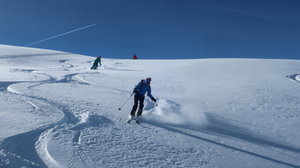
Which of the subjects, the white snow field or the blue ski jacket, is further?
the blue ski jacket

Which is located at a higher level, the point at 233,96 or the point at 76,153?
the point at 233,96

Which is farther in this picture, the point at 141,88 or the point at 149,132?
the point at 141,88

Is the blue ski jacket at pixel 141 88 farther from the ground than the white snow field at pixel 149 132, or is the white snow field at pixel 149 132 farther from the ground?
the blue ski jacket at pixel 141 88

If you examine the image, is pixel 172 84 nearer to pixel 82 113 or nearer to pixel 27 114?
pixel 82 113

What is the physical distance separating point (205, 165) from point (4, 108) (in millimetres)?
6096

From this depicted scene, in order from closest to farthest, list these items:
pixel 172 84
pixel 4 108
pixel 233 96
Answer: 1. pixel 4 108
2. pixel 233 96
3. pixel 172 84

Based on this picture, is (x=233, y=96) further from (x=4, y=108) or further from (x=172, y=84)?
(x=4, y=108)

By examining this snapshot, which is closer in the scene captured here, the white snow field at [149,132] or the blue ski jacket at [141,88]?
the white snow field at [149,132]

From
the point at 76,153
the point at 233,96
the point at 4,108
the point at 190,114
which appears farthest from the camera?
the point at 233,96

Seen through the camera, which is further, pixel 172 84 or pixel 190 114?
pixel 172 84

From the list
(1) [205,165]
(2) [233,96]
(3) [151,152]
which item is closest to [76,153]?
(3) [151,152]

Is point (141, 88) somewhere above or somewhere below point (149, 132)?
above

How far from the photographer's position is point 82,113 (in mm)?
7781

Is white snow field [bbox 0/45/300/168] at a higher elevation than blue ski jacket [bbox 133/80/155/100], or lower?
lower
